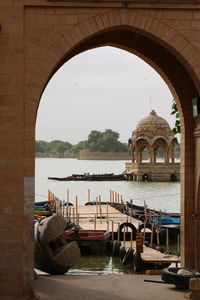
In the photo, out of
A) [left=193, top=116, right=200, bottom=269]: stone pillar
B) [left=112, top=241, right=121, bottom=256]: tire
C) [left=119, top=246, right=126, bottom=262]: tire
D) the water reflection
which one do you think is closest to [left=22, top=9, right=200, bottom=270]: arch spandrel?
[left=193, top=116, right=200, bottom=269]: stone pillar

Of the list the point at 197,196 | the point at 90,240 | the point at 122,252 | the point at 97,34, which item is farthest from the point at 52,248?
the point at 90,240

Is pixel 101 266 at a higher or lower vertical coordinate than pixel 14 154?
lower

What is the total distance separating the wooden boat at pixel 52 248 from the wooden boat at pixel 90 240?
9700 mm

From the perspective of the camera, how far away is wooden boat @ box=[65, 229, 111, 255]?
26188 millimetres

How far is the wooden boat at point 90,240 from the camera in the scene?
26188mm

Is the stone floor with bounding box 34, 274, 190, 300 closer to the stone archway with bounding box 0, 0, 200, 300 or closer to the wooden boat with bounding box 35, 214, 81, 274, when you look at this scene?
the stone archway with bounding box 0, 0, 200, 300

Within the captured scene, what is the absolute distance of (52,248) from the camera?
52.8ft

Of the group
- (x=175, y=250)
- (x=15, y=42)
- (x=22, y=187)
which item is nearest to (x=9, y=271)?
(x=22, y=187)

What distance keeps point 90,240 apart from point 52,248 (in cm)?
1045

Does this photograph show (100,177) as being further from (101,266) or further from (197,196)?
(197,196)

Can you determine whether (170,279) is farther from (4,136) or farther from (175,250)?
(175,250)

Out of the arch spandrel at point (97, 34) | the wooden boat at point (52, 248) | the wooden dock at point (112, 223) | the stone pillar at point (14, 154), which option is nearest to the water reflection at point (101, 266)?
the wooden dock at point (112, 223)

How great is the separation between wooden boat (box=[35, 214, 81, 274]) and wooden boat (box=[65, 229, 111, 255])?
970 cm

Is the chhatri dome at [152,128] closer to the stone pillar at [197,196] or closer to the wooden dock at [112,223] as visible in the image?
the wooden dock at [112,223]
